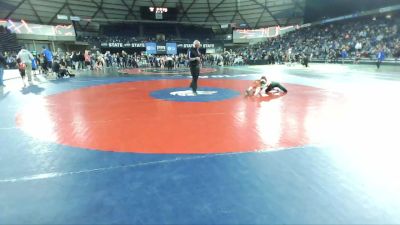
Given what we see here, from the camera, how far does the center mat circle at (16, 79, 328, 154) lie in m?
3.51

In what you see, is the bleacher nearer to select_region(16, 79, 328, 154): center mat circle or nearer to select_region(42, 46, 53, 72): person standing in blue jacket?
select_region(42, 46, 53, 72): person standing in blue jacket

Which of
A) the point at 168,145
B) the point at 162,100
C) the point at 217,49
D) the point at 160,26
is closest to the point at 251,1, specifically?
the point at 217,49

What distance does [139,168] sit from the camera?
2.80m

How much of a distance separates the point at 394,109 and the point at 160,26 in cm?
4295

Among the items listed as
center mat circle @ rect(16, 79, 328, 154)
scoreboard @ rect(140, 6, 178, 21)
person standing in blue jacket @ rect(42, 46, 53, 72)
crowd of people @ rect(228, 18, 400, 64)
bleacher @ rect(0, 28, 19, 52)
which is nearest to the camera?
center mat circle @ rect(16, 79, 328, 154)

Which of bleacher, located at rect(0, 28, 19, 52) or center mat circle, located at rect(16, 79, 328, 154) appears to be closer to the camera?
center mat circle, located at rect(16, 79, 328, 154)

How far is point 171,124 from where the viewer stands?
4484 millimetres

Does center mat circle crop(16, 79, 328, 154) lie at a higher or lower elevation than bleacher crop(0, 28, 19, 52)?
lower

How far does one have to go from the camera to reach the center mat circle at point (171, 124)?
3.51m

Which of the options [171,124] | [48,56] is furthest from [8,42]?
[171,124]

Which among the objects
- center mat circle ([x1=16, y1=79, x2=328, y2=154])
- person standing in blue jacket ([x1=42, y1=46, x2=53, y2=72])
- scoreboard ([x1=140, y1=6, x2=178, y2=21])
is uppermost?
scoreboard ([x1=140, y1=6, x2=178, y2=21])

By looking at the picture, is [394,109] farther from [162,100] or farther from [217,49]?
[217,49]

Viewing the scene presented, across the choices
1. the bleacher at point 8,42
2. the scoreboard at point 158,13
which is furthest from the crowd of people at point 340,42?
the bleacher at point 8,42

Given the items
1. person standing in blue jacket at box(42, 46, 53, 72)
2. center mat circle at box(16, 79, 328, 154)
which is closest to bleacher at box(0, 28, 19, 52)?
person standing in blue jacket at box(42, 46, 53, 72)
